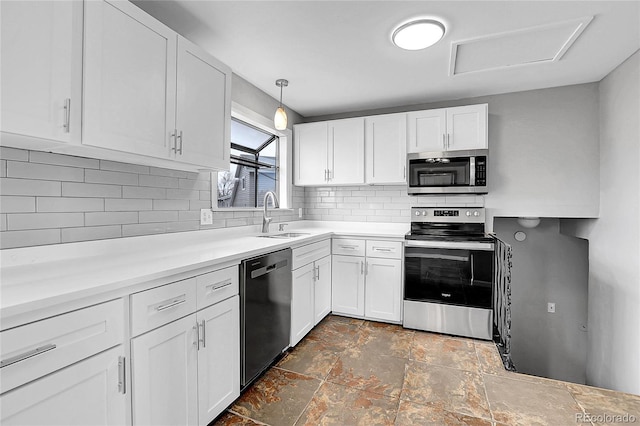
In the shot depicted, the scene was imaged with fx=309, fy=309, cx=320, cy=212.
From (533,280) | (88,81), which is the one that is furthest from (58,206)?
(533,280)

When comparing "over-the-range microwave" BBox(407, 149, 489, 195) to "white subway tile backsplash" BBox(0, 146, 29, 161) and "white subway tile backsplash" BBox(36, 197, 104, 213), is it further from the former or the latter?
"white subway tile backsplash" BBox(0, 146, 29, 161)

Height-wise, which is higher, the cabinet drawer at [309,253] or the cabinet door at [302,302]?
the cabinet drawer at [309,253]

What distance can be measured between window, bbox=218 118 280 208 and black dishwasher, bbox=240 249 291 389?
0.98 metres

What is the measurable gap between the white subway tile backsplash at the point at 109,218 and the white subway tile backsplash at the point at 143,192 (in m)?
0.11

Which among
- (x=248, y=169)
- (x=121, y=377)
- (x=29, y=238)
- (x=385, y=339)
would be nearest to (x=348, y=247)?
(x=385, y=339)

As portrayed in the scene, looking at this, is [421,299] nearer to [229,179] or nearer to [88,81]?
[229,179]

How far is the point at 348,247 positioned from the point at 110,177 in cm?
212

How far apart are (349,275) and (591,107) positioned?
9.45ft

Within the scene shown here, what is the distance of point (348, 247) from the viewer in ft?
10.4

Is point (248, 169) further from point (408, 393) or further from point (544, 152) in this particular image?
point (544, 152)

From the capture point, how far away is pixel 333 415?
174 cm

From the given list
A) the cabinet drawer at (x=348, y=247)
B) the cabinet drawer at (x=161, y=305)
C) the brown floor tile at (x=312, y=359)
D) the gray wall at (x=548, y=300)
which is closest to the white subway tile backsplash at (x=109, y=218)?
the cabinet drawer at (x=161, y=305)

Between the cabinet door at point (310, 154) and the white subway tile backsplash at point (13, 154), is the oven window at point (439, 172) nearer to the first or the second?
the cabinet door at point (310, 154)

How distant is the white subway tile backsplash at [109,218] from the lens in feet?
5.40
